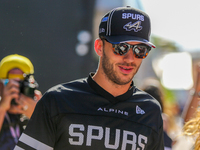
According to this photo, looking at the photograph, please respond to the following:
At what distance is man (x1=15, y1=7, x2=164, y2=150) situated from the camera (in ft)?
6.33

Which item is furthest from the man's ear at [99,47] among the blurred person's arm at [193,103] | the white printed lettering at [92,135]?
the blurred person's arm at [193,103]

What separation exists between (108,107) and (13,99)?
109cm

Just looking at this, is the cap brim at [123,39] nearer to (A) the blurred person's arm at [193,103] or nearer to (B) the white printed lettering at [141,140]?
(B) the white printed lettering at [141,140]

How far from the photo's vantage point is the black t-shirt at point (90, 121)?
6.29 feet

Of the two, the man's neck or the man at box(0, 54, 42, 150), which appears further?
the man at box(0, 54, 42, 150)

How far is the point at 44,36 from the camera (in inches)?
164

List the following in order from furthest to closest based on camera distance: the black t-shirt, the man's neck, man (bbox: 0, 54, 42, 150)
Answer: man (bbox: 0, 54, 42, 150)
the man's neck
the black t-shirt

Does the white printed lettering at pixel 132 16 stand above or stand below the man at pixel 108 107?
above

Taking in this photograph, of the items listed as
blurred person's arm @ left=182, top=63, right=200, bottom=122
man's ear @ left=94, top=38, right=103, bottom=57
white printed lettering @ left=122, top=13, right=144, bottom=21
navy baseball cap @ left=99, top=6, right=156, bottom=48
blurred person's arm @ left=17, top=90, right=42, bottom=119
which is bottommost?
blurred person's arm @ left=182, top=63, right=200, bottom=122

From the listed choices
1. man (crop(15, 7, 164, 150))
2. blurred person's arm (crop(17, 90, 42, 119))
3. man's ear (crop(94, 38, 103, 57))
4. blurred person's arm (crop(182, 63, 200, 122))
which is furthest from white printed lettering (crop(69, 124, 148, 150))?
blurred person's arm (crop(182, 63, 200, 122))

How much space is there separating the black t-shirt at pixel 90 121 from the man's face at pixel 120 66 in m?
0.14

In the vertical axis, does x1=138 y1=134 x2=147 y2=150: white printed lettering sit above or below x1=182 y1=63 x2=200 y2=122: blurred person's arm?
above

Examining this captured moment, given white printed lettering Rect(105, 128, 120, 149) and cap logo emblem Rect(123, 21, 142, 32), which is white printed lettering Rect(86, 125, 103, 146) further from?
cap logo emblem Rect(123, 21, 142, 32)

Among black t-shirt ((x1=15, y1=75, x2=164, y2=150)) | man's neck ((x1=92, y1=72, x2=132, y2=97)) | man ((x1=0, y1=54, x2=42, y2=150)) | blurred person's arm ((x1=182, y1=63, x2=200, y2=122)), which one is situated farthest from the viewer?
blurred person's arm ((x1=182, y1=63, x2=200, y2=122))
